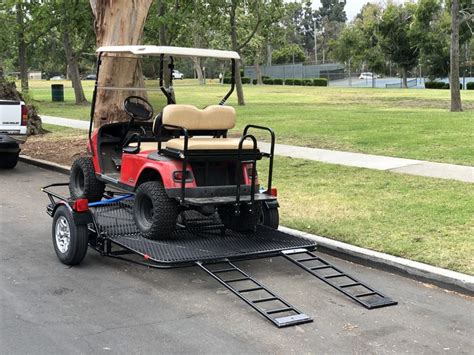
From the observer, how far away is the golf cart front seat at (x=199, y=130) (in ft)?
19.8

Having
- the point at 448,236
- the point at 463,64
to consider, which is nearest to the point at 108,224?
the point at 448,236

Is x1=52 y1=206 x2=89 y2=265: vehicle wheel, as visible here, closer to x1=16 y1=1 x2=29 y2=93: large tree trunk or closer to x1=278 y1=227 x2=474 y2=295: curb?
x1=278 y1=227 x2=474 y2=295: curb

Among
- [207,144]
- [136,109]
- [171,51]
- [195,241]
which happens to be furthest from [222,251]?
[136,109]

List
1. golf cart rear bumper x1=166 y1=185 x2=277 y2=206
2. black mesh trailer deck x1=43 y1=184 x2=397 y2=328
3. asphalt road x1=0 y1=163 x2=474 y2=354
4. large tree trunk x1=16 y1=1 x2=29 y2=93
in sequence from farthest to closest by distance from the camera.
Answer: large tree trunk x1=16 y1=1 x2=29 y2=93
golf cart rear bumper x1=166 y1=185 x2=277 y2=206
black mesh trailer deck x1=43 y1=184 x2=397 y2=328
asphalt road x1=0 y1=163 x2=474 y2=354

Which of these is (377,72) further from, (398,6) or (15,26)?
(15,26)

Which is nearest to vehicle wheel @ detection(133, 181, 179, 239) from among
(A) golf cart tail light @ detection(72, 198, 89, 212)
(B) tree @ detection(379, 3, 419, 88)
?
(A) golf cart tail light @ detection(72, 198, 89, 212)

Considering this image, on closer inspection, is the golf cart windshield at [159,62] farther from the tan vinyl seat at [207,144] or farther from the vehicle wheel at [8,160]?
the vehicle wheel at [8,160]

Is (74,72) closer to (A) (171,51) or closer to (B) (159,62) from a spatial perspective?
(B) (159,62)

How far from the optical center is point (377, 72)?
63906mm

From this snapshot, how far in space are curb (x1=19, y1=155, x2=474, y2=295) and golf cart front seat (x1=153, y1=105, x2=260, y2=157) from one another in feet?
4.59

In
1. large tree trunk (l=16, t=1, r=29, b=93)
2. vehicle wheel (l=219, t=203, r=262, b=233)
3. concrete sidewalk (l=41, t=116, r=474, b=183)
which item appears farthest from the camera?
large tree trunk (l=16, t=1, r=29, b=93)

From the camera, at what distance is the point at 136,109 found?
7648 millimetres

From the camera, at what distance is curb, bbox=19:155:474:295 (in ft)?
18.6

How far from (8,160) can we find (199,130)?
742cm
